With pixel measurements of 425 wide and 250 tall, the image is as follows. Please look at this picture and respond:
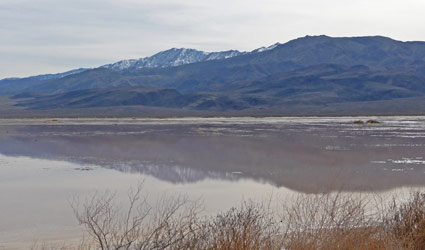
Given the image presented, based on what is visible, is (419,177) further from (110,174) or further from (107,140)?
(107,140)

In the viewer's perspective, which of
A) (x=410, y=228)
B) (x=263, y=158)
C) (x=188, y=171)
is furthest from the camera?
Result: (x=263, y=158)

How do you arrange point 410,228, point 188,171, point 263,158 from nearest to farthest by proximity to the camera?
1. point 410,228
2. point 188,171
3. point 263,158

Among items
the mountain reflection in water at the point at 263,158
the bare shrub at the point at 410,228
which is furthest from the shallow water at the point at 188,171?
the bare shrub at the point at 410,228

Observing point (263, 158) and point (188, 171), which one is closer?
point (188, 171)

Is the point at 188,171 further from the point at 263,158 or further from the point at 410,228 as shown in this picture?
the point at 410,228

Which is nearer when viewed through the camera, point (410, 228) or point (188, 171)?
point (410, 228)

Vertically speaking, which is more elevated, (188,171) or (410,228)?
(410,228)

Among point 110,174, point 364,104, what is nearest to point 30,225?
point 110,174

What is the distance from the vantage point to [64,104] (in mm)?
142750

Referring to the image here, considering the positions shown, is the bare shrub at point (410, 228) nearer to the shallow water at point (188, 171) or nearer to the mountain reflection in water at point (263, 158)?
the shallow water at point (188, 171)

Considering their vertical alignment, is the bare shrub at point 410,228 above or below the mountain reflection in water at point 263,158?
above

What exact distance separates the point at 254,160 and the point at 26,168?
8143 mm

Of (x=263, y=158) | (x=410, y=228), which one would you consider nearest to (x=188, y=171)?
(x=263, y=158)

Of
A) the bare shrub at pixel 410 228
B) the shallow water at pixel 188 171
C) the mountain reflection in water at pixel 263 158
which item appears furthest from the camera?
the mountain reflection in water at pixel 263 158
